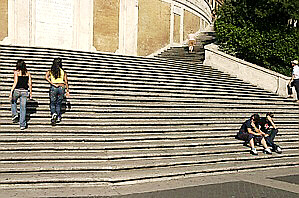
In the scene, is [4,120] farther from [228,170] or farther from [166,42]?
[166,42]

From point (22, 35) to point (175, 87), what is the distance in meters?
7.70

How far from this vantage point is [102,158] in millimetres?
7965

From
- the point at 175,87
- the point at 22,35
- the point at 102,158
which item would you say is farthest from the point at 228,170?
the point at 22,35

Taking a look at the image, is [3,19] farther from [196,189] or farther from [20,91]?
[196,189]

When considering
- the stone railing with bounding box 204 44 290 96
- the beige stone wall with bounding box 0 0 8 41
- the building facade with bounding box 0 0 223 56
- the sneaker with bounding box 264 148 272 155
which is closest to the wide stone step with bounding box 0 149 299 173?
the sneaker with bounding box 264 148 272 155

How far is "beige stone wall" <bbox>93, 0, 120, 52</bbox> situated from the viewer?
62.4ft

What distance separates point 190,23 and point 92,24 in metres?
9.67

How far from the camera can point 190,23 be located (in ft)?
87.7

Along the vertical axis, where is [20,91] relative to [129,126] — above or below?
above

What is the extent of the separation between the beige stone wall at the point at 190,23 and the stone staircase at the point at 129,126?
424 inches

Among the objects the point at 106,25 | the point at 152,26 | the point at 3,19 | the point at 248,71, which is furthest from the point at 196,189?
the point at 152,26

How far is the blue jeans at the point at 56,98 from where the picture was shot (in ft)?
30.3

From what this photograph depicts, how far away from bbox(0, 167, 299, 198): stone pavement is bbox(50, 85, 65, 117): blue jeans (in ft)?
9.30

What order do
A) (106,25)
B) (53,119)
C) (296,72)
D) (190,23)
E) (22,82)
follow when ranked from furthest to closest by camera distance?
(190,23) → (106,25) → (296,72) → (53,119) → (22,82)
